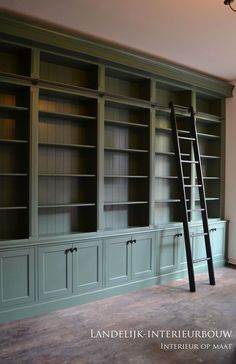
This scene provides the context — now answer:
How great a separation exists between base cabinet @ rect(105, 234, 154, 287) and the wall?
1.67m

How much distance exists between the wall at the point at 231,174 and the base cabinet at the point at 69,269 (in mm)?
2507

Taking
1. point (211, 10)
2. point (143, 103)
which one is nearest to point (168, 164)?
point (143, 103)

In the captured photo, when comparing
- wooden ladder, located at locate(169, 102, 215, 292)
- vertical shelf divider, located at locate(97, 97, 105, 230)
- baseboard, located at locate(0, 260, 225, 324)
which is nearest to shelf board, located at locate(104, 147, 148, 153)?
vertical shelf divider, located at locate(97, 97, 105, 230)

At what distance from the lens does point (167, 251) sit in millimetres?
4508

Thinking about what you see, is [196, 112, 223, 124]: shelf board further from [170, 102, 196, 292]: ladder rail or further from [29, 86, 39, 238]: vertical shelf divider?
[29, 86, 39, 238]: vertical shelf divider

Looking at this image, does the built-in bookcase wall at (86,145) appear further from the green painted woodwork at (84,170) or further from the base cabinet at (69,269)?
the base cabinet at (69,269)

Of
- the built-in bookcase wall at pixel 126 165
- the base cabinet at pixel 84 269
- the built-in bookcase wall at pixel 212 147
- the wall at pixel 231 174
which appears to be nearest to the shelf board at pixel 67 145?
the built-in bookcase wall at pixel 126 165

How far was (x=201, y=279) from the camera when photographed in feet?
15.1

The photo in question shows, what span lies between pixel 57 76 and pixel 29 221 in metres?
1.70

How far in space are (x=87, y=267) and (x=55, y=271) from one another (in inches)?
15.8

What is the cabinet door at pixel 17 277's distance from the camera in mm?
3168

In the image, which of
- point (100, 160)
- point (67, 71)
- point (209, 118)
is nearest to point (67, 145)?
point (100, 160)

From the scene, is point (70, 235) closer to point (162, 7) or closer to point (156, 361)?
point (156, 361)

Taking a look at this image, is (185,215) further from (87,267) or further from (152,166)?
(87,267)
